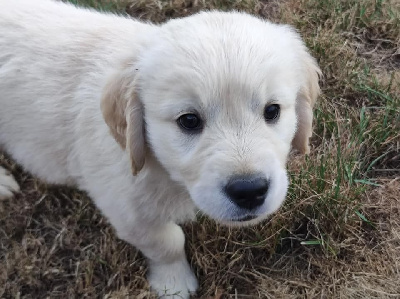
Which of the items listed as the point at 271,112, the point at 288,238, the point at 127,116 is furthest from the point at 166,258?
the point at 271,112

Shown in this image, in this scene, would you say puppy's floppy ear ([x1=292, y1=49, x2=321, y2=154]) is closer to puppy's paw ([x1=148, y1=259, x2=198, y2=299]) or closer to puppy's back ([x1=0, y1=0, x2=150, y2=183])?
puppy's back ([x1=0, y1=0, x2=150, y2=183])

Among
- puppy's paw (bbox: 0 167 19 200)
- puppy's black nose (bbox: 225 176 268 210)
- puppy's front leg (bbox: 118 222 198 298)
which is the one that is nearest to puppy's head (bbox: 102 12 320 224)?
puppy's black nose (bbox: 225 176 268 210)

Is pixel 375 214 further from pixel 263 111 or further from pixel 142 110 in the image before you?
pixel 142 110

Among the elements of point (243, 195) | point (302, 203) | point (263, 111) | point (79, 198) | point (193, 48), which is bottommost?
point (79, 198)

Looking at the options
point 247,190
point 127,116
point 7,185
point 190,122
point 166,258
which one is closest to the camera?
point 247,190

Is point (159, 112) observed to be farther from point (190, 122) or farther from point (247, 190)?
point (247, 190)

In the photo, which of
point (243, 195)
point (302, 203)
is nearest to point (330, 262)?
point (302, 203)
